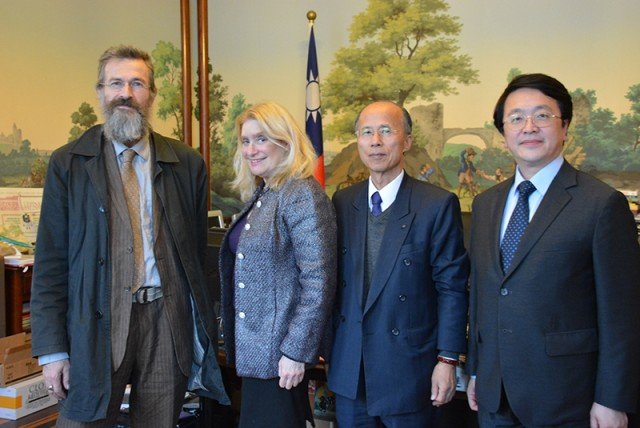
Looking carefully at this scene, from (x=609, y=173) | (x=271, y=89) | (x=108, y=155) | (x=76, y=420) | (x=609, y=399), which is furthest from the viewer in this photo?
(x=271, y=89)

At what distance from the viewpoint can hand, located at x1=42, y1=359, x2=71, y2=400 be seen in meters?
1.53

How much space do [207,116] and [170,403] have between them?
3489 millimetres

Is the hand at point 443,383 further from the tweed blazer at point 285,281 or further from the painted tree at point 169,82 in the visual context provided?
the painted tree at point 169,82

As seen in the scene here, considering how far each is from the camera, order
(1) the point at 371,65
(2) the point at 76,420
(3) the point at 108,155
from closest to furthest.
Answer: (2) the point at 76,420
(3) the point at 108,155
(1) the point at 371,65

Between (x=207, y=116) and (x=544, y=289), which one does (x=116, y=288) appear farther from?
(x=207, y=116)

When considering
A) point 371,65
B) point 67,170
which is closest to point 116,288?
point 67,170

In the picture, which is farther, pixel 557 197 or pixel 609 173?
pixel 609 173

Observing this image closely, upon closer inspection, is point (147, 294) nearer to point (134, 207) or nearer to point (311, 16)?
point (134, 207)

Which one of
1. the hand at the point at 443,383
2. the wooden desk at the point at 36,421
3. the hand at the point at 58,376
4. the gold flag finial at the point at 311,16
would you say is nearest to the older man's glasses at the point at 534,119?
the hand at the point at 443,383

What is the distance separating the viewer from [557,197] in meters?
1.35

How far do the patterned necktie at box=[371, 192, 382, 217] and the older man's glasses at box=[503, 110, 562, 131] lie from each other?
44 centimetres

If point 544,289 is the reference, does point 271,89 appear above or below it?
above

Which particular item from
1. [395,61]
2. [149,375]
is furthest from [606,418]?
[395,61]

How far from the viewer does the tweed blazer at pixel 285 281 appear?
58.7 inches
